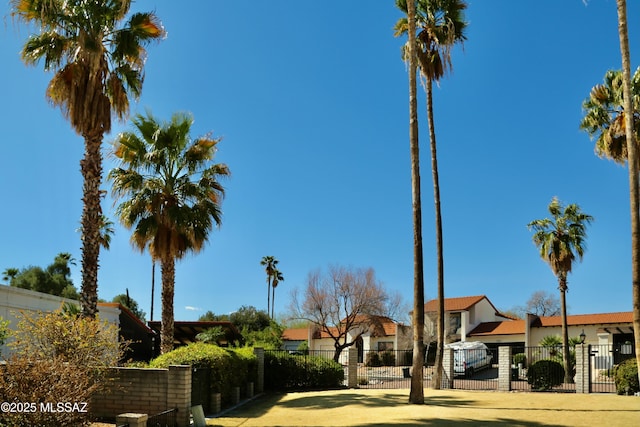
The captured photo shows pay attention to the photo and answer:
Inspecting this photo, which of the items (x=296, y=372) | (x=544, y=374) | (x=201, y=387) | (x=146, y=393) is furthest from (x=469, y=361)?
(x=146, y=393)

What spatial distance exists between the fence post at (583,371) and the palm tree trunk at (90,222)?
19.2 metres

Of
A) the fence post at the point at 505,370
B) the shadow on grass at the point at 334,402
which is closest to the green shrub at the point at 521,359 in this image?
the fence post at the point at 505,370

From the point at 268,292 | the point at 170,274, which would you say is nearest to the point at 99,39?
the point at 170,274

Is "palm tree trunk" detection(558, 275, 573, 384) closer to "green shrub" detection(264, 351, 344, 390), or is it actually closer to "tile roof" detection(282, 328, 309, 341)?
"green shrub" detection(264, 351, 344, 390)

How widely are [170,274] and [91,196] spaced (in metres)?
5.49

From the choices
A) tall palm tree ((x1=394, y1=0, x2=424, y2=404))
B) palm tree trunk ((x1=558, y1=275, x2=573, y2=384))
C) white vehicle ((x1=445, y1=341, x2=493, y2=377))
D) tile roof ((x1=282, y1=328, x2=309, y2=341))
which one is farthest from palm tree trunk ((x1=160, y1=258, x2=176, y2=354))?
tile roof ((x1=282, y1=328, x2=309, y2=341))

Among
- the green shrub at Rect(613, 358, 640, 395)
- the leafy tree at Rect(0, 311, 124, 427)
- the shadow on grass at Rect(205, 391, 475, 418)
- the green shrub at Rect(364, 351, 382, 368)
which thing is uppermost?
the leafy tree at Rect(0, 311, 124, 427)

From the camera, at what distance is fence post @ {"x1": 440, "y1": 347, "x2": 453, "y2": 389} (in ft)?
91.2

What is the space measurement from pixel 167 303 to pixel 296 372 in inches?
340

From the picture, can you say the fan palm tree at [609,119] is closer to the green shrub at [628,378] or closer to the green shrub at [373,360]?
the green shrub at [628,378]

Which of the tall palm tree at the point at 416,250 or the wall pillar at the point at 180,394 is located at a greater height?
the tall palm tree at the point at 416,250

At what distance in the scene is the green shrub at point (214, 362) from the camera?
17.7 metres

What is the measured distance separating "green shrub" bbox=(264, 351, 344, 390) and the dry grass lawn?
5.53m

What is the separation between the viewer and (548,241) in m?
35.9
